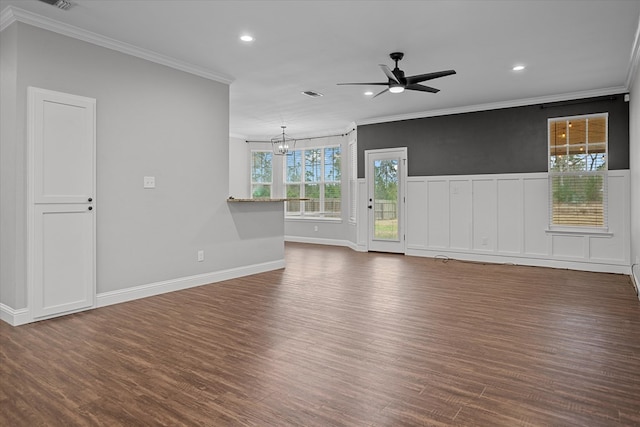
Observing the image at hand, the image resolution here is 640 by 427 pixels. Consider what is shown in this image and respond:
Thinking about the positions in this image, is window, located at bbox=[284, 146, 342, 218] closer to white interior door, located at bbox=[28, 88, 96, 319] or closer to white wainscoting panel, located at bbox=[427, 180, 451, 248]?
white wainscoting panel, located at bbox=[427, 180, 451, 248]

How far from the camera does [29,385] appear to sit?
230cm

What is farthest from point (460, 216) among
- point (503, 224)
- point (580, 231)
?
point (580, 231)

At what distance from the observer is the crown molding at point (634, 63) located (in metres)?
4.09

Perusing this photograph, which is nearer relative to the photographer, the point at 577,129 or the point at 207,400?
the point at 207,400

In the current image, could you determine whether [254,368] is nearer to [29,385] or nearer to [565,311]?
[29,385]

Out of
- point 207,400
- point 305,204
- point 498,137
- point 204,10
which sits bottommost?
point 207,400

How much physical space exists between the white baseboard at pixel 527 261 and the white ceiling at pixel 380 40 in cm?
265

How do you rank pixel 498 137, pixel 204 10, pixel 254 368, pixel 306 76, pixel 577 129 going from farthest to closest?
1. pixel 498 137
2. pixel 577 129
3. pixel 306 76
4. pixel 204 10
5. pixel 254 368

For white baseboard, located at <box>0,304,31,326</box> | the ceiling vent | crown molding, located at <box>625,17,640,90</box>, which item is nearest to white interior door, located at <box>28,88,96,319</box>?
white baseboard, located at <box>0,304,31,326</box>

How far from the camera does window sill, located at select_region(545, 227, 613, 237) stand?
5980mm

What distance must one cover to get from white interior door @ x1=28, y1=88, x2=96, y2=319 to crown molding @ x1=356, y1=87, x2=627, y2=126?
18.1ft

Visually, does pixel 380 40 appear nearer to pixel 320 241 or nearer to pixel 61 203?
pixel 61 203

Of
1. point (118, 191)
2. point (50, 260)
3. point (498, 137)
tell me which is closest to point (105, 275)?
point (50, 260)

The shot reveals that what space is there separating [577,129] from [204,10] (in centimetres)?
584
